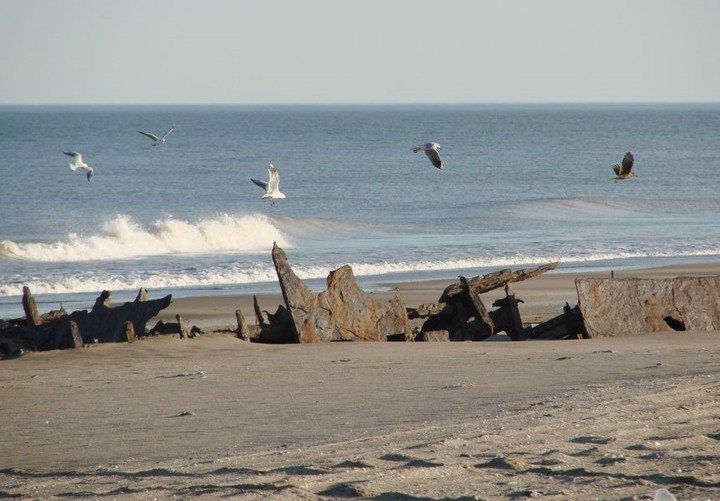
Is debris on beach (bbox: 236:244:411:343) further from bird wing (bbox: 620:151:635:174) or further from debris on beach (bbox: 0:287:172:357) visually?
bird wing (bbox: 620:151:635:174)

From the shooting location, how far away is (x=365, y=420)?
26.1 feet

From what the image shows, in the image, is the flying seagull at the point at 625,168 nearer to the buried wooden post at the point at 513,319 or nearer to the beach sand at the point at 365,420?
the beach sand at the point at 365,420

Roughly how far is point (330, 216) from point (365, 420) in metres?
30.6

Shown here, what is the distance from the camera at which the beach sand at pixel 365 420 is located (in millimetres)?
5953

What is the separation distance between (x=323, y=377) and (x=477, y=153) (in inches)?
2787

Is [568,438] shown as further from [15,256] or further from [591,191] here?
[591,191]

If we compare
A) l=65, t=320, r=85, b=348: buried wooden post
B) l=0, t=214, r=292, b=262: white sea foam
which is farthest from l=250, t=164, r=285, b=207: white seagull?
l=0, t=214, r=292, b=262: white sea foam

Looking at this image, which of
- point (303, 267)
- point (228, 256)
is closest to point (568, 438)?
point (303, 267)

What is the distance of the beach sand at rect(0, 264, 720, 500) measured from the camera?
5953mm

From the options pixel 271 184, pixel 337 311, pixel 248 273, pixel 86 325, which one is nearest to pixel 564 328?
pixel 337 311

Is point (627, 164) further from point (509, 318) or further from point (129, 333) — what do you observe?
point (129, 333)

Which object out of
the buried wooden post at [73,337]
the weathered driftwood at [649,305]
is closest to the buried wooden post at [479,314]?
the weathered driftwood at [649,305]

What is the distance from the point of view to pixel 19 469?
22.8 ft

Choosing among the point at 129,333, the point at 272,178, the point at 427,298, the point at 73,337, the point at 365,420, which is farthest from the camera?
the point at 427,298
